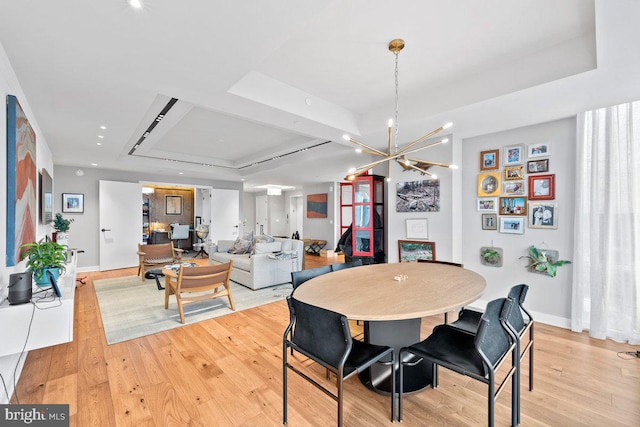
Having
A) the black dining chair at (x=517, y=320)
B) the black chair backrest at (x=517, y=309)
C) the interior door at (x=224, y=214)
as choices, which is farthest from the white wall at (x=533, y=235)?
the interior door at (x=224, y=214)

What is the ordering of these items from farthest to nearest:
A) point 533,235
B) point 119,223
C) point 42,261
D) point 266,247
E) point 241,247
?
point 119,223
point 241,247
point 266,247
point 533,235
point 42,261

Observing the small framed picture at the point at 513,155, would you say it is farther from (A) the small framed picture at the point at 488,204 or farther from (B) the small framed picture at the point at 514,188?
(A) the small framed picture at the point at 488,204

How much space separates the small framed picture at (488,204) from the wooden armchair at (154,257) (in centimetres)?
538

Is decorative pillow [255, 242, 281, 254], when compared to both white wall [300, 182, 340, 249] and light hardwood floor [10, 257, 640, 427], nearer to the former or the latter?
light hardwood floor [10, 257, 640, 427]

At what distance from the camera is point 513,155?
3.51 m

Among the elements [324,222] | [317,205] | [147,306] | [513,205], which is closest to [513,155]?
[513,205]

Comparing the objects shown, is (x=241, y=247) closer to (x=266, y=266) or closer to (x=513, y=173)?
(x=266, y=266)

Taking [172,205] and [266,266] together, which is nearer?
[266,266]

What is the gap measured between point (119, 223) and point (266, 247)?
4.13 m

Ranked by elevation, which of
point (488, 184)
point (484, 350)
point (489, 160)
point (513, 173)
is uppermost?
point (489, 160)

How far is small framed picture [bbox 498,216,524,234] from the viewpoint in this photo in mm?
3459

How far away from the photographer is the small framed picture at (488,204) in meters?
3.65

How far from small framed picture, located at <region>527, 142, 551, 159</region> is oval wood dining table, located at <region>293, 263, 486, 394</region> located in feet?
6.16

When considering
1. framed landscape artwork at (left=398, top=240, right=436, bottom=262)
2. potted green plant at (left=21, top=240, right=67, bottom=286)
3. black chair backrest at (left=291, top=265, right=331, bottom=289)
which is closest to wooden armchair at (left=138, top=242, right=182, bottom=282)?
potted green plant at (left=21, top=240, right=67, bottom=286)
